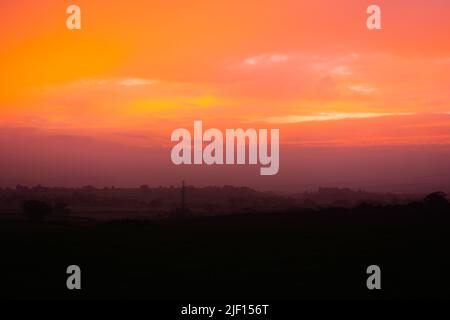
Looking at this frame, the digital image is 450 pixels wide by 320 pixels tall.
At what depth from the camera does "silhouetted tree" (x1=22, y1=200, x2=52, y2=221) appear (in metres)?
37.0

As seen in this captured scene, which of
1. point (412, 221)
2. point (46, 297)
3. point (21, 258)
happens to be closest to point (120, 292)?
point (46, 297)

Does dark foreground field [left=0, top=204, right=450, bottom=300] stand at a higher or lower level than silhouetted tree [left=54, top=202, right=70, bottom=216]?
lower

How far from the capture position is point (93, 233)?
1036 inches

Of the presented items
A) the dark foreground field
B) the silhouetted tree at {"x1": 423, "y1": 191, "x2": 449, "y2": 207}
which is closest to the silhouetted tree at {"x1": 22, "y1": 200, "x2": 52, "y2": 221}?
the dark foreground field

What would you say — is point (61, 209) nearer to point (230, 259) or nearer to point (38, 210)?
point (38, 210)

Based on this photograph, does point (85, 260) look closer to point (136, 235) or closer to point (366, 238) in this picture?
point (136, 235)

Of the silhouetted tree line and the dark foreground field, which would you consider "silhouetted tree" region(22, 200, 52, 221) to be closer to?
the silhouetted tree line

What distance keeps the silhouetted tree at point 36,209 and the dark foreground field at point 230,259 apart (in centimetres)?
751

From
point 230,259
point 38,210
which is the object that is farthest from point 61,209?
point 230,259

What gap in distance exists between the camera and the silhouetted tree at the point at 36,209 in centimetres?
3700

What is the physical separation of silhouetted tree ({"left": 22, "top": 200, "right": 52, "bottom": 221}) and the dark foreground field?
24.6 feet

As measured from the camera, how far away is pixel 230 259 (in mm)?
20000

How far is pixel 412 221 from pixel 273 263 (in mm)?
13909

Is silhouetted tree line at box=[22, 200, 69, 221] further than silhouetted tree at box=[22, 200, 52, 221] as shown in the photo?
No
